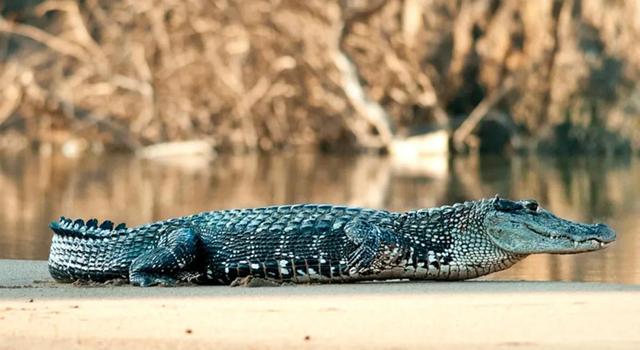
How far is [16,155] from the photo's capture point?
107 ft

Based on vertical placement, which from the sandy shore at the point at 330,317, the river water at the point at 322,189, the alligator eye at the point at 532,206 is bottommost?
the sandy shore at the point at 330,317

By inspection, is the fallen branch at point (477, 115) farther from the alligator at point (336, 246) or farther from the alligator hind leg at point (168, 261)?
the alligator hind leg at point (168, 261)

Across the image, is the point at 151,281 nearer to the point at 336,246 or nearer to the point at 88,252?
the point at 88,252

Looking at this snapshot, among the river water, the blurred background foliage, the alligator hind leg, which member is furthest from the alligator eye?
the blurred background foliage

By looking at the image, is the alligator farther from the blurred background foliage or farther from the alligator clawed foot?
the blurred background foliage

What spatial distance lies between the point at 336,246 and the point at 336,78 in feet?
86.8

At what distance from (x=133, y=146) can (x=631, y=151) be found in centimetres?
1235

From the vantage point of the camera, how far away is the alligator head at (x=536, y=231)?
777 centimetres

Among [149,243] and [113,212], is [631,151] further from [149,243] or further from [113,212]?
[149,243]

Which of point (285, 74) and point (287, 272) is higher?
point (285, 74)

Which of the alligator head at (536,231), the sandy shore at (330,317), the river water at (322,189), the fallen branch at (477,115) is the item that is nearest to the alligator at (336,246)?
the alligator head at (536,231)

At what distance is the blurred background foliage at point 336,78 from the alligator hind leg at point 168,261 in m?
25.0

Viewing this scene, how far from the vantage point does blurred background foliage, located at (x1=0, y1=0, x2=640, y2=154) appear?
33875 mm

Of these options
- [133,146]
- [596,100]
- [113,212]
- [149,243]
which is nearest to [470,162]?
[596,100]
